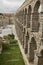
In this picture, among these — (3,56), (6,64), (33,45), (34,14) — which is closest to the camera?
(34,14)

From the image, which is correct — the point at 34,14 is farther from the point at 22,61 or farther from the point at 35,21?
the point at 22,61

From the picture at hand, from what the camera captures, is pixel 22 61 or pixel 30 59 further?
pixel 22 61

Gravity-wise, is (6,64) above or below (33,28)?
below

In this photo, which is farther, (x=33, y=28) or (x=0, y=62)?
(x=0, y=62)

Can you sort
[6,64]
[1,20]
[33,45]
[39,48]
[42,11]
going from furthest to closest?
[1,20] < [6,64] < [33,45] < [39,48] < [42,11]

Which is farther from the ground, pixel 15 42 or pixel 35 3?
pixel 35 3

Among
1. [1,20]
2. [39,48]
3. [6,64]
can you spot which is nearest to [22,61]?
[6,64]

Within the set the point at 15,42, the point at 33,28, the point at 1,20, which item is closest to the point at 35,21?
Answer: the point at 33,28

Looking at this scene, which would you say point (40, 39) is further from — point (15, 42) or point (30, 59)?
point (15, 42)

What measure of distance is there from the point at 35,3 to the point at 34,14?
3.57 ft

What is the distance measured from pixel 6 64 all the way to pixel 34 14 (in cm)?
568

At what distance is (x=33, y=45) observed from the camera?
12.8 meters

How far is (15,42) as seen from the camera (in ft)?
85.4

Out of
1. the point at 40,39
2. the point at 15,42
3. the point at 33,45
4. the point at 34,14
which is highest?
the point at 34,14
